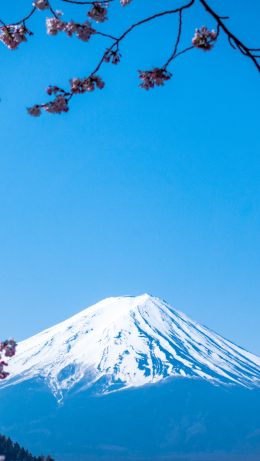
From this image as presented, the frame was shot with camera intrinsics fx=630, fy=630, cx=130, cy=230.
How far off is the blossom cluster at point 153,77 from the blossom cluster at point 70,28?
387 millimetres

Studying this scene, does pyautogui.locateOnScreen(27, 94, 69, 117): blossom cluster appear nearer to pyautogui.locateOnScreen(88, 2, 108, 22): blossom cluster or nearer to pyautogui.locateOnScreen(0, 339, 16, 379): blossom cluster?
pyautogui.locateOnScreen(88, 2, 108, 22): blossom cluster

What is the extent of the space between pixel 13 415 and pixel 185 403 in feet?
147

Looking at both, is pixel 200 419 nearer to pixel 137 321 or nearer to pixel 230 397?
pixel 230 397

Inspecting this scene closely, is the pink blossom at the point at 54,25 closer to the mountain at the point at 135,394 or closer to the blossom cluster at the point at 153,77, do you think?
the blossom cluster at the point at 153,77

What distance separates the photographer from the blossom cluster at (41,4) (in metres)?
3.47

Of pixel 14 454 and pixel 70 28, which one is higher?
pixel 14 454

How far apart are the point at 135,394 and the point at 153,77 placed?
169 metres

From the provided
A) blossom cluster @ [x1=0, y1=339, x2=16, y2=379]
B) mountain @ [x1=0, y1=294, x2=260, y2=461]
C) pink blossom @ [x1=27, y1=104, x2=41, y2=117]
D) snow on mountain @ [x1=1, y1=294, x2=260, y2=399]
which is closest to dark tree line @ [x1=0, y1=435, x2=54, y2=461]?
blossom cluster @ [x1=0, y1=339, x2=16, y2=379]

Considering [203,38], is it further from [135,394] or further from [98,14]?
[135,394]

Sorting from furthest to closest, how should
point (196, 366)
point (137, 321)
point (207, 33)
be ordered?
point (137, 321) < point (196, 366) < point (207, 33)

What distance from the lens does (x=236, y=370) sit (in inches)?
7160

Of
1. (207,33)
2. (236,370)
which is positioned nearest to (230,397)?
(236,370)

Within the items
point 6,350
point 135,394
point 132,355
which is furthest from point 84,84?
point 132,355

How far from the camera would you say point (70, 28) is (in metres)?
3.77
